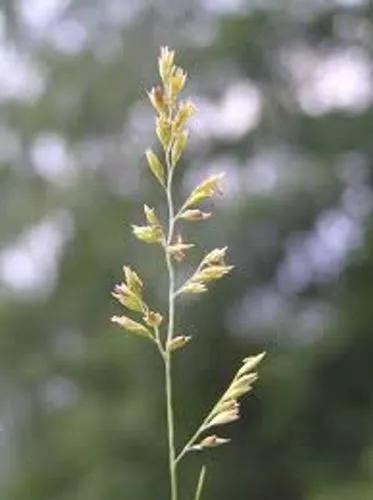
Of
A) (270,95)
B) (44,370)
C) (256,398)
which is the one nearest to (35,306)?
(44,370)

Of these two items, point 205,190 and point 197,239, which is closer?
point 205,190

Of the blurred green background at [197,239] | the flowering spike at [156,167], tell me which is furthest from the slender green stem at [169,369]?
the blurred green background at [197,239]

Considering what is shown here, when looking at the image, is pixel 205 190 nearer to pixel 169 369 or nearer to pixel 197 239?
pixel 169 369

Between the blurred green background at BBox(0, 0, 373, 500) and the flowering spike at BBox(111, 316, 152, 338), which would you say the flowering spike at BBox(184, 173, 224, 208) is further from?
the blurred green background at BBox(0, 0, 373, 500)

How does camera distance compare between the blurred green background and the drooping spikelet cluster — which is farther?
the blurred green background

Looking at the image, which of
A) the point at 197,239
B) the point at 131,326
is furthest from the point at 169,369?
the point at 197,239

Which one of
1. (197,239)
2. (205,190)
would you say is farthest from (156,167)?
(197,239)

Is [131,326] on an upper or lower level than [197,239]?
upper

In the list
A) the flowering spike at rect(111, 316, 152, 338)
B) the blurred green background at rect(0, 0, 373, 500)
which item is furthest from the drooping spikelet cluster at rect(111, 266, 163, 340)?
the blurred green background at rect(0, 0, 373, 500)

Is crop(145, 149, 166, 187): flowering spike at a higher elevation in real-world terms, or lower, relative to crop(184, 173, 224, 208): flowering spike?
higher
